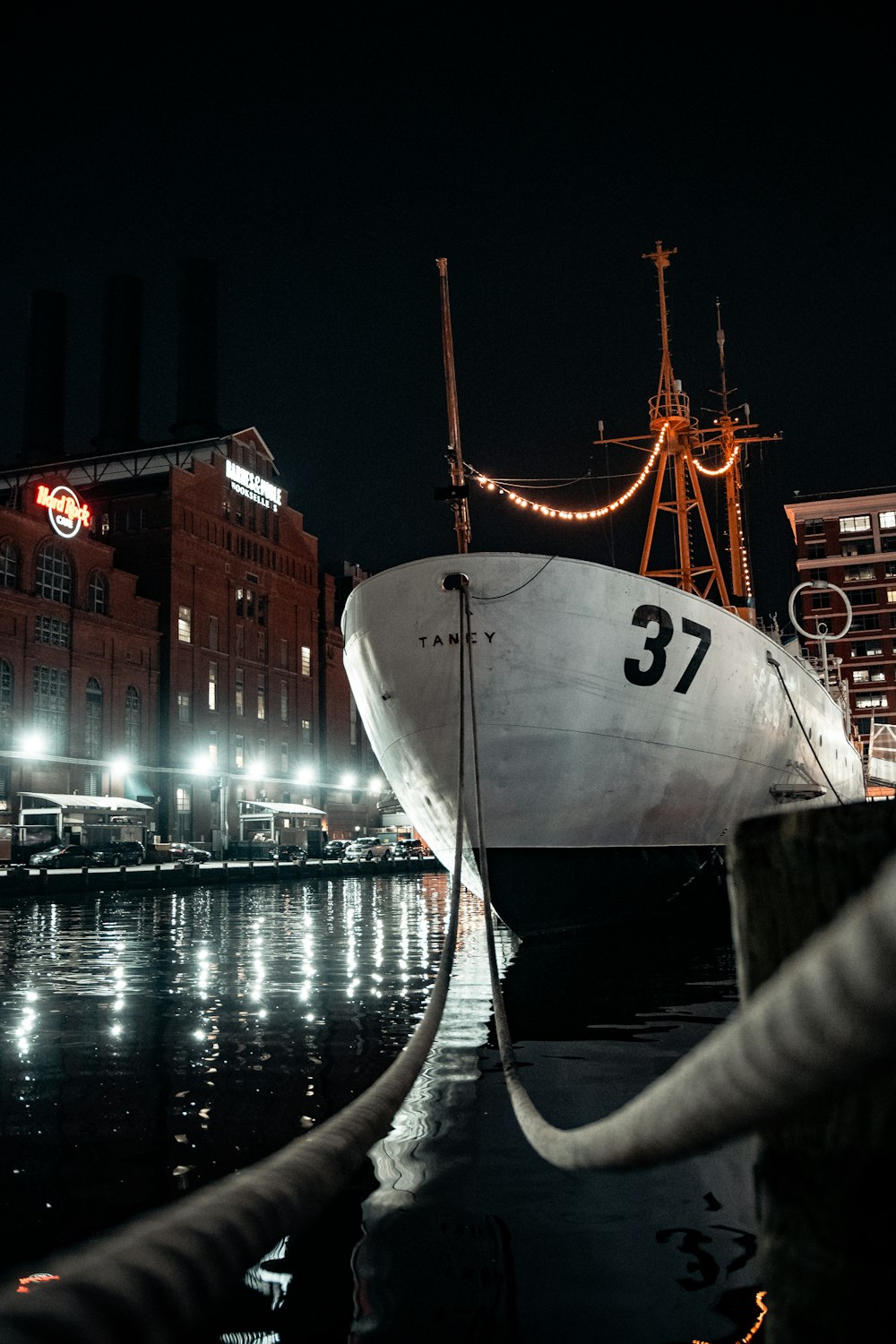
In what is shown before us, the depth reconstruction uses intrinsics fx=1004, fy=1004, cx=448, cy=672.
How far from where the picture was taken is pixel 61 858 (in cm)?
3750

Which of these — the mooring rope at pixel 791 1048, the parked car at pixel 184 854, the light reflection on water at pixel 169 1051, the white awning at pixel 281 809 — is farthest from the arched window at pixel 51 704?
the mooring rope at pixel 791 1048

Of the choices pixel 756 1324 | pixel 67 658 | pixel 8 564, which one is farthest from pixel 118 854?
pixel 756 1324

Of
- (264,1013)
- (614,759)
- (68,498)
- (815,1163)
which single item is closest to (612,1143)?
(815,1163)

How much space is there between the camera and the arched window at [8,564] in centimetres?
4897

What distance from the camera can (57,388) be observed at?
69.1 metres

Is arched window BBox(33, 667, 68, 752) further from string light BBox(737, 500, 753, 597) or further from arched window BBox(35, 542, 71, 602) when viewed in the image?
string light BBox(737, 500, 753, 597)

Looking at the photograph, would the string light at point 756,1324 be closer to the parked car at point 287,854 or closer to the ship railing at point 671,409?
the ship railing at point 671,409

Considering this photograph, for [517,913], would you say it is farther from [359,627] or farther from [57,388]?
[57,388]

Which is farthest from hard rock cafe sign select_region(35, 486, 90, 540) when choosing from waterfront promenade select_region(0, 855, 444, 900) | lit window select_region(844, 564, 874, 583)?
lit window select_region(844, 564, 874, 583)

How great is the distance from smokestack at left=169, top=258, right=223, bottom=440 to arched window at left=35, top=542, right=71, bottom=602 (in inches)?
821

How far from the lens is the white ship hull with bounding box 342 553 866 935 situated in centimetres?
1295

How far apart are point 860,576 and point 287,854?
59581 mm

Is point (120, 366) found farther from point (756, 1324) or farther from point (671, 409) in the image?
point (756, 1324)

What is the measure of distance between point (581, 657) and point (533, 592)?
1.07 m
